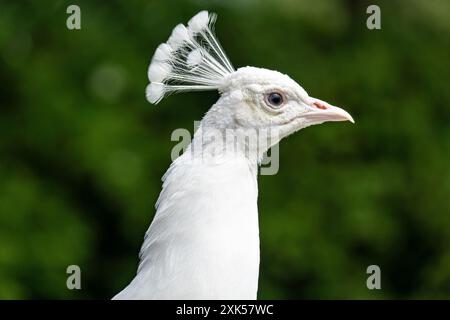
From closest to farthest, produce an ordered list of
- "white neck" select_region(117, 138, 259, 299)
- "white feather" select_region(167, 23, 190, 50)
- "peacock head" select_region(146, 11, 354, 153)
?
"white neck" select_region(117, 138, 259, 299) → "peacock head" select_region(146, 11, 354, 153) → "white feather" select_region(167, 23, 190, 50)

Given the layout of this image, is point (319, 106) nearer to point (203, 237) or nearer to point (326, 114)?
point (326, 114)

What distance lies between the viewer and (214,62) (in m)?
2.45

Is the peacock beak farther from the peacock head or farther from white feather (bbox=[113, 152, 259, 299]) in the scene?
white feather (bbox=[113, 152, 259, 299])

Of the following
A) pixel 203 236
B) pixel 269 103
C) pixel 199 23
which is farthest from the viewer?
pixel 199 23

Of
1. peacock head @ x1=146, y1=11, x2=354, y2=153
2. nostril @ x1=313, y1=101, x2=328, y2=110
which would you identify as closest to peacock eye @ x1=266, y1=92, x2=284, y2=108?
peacock head @ x1=146, y1=11, x2=354, y2=153

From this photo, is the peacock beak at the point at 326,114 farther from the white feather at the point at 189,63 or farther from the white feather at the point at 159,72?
the white feather at the point at 159,72

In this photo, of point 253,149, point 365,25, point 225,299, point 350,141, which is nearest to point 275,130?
point 253,149

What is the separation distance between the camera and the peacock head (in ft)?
7.73

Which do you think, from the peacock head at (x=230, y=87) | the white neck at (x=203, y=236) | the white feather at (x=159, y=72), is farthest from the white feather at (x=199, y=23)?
the white neck at (x=203, y=236)

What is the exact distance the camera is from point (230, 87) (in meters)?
2.39

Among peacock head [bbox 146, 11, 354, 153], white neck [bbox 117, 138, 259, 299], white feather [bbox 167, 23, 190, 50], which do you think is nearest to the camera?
white neck [bbox 117, 138, 259, 299]

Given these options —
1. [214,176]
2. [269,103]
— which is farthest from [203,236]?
[269,103]

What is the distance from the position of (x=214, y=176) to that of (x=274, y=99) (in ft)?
0.97

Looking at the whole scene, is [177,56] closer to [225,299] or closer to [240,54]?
[225,299]
